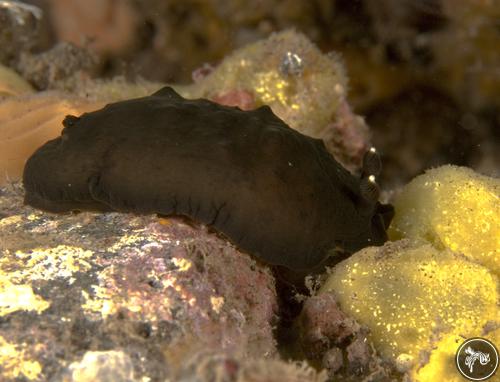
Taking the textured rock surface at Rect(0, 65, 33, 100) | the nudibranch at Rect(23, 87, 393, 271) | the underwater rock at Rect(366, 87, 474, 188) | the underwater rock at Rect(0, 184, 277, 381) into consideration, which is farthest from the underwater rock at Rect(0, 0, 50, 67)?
the underwater rock at Rect(366, 87, 474, 188)

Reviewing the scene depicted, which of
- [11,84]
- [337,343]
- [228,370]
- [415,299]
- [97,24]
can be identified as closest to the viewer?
[228,370]

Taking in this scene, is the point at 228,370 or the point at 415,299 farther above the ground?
the point at 228,370

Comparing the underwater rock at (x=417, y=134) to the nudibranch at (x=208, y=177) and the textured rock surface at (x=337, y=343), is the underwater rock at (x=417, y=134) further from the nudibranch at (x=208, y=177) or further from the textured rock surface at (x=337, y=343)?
the textured rock surface at (x=337, y=343)

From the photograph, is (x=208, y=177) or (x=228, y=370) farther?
(x=208, y=177)

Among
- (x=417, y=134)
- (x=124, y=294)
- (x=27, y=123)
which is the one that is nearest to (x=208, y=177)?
(x=124, y=294)

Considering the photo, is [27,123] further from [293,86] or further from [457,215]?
[457,215]

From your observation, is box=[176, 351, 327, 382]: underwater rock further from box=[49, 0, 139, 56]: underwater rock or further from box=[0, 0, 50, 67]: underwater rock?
box=[0, 0, 50, 67]: underwater rock

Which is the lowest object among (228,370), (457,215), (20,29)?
(457,215)
